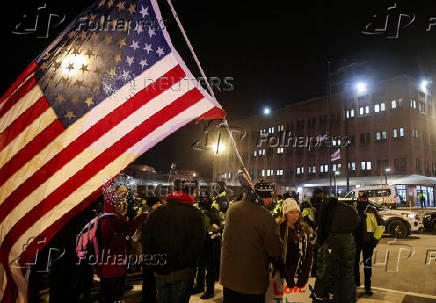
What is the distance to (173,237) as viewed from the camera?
12.5ft

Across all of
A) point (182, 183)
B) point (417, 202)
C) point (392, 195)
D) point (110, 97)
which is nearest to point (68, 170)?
point (110, 97)

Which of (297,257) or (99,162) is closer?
(99,162)

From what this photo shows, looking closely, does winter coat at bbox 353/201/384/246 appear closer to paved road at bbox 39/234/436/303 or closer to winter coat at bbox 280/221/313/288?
paved road at bbox 39/234/436/303

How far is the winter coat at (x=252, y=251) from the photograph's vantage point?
3.36 metres

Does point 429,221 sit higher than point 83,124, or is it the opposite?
point 83,124

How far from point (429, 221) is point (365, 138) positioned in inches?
1257

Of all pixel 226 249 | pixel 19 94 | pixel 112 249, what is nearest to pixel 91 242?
pixel 112 249

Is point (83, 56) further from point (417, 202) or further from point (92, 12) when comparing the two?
point (417, 202)

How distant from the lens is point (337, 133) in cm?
5088

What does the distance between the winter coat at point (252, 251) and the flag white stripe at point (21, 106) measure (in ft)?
8.85

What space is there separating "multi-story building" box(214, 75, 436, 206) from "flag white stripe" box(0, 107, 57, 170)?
29.7 metres

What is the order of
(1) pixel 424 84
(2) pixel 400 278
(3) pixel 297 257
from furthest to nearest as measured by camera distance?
(1) pixel 424 84 → (2) pixel 400 278 → (3) pixel 297 257

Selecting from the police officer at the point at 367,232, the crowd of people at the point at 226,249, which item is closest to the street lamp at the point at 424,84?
the police officer at the point at 367,232

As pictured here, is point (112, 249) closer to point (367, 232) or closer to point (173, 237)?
point (173, 237)
